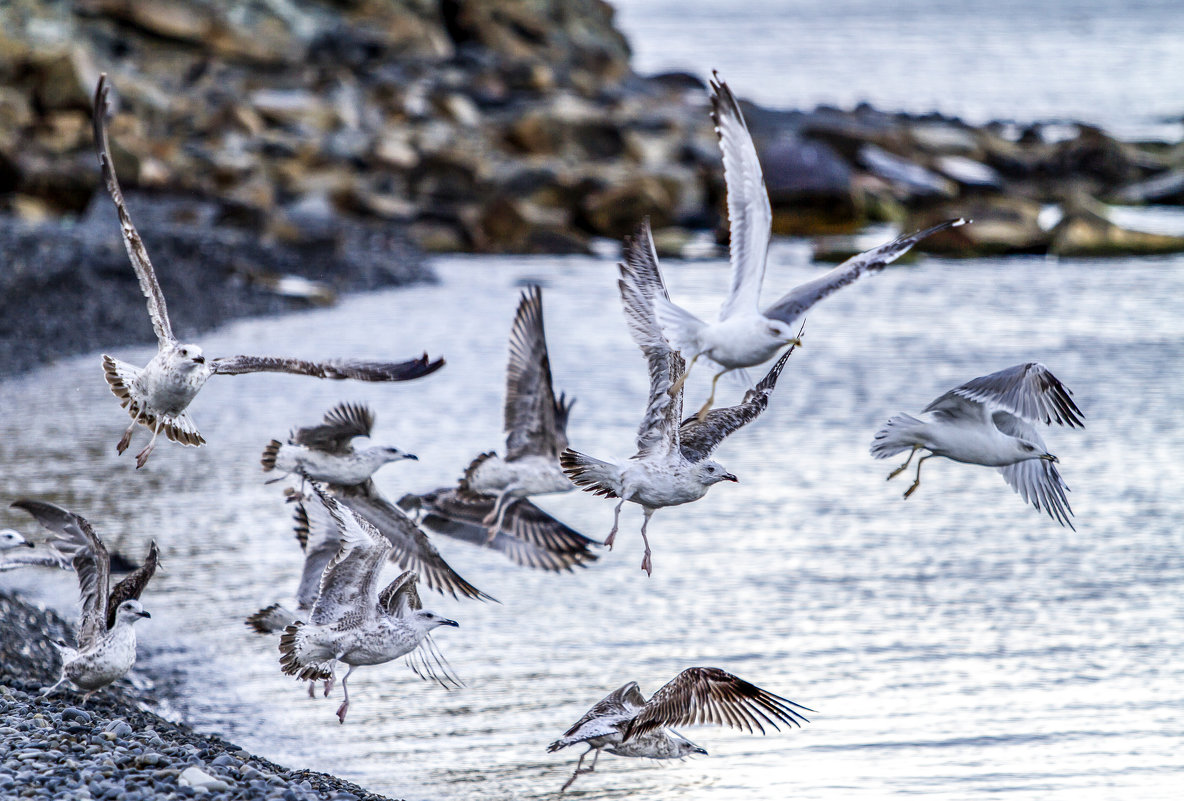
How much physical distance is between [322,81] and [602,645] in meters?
32.6

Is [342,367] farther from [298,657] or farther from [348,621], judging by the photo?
[298,657]

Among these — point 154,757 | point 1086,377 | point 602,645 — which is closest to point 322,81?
point 1086,377

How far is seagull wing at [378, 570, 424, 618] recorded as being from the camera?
23.6ft

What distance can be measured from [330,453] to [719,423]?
6.94 feet

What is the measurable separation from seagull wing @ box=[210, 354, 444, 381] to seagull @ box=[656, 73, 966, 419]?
1.14 meters

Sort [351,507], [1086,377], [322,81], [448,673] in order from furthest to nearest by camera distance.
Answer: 1. [322,81]
2. [1086,377]
3. [448,673]
4. [351,507]

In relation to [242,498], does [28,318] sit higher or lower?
higher

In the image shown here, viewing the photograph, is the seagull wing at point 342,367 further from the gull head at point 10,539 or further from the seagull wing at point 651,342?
the gull head at point 10,539

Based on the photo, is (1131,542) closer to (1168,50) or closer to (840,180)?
(840,180)

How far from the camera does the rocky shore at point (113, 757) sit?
220 inches

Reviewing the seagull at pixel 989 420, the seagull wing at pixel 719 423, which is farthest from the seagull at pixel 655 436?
the seagull at pixel 989 420

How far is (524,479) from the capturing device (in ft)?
26.6

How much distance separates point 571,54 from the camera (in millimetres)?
50094

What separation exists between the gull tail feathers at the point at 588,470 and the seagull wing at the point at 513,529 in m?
1.70
